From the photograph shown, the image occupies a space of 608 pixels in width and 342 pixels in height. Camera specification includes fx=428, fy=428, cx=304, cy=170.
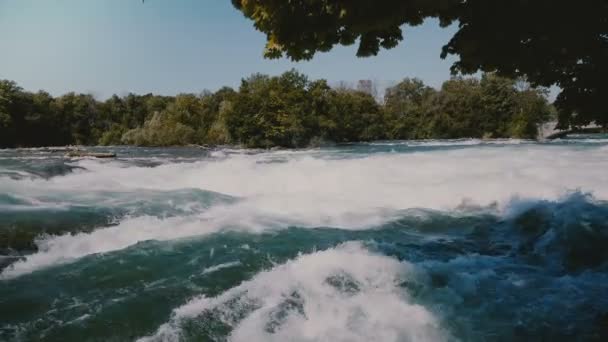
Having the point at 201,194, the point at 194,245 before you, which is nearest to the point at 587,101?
the point at 194,245

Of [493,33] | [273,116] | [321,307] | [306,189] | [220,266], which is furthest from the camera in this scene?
[273,116]

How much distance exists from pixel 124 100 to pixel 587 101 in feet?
298

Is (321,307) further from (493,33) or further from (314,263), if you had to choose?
(493,33)

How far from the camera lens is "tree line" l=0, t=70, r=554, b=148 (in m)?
44.9

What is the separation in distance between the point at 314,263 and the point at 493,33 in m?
3.83

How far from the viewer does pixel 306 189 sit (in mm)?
14344

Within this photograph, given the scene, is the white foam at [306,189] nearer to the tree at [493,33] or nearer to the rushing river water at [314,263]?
the rushing river water at [314,263]

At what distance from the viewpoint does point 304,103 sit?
47.6 meters

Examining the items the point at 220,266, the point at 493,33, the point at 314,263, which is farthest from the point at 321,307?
the point at 493,33

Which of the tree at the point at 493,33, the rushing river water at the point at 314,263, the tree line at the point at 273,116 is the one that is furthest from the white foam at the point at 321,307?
the tree line at the point at 273,116

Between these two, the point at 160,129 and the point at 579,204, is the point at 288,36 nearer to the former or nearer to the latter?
the point at 579,204

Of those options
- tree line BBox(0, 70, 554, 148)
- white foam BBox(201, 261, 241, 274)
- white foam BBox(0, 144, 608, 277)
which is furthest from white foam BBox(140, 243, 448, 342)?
tree line BBox(0, 70, 554, 148)

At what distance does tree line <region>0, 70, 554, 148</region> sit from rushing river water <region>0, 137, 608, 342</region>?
106ft

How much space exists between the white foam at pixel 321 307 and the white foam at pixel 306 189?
2974 millimetres
